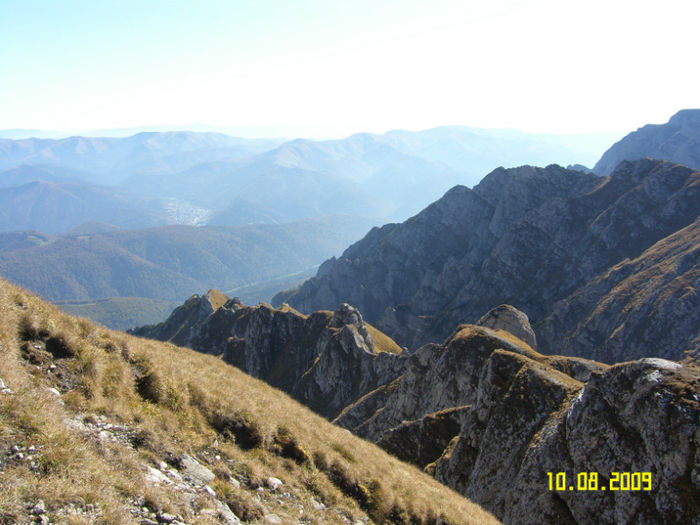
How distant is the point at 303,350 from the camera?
394 feet

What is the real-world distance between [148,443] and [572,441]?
2343cm

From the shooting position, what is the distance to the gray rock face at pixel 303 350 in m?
95.6

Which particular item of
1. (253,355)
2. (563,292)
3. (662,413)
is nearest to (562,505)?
(662,413)

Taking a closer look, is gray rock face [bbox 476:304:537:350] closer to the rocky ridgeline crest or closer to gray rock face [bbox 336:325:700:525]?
the rocky ridgeline crest

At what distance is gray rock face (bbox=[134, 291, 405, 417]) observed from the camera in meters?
95.6

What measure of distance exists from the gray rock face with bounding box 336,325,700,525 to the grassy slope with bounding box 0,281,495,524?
21.1ft

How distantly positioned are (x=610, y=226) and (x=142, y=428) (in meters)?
200

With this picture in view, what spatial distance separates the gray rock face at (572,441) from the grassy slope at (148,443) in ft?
21.1

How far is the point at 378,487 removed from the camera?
64.1ft

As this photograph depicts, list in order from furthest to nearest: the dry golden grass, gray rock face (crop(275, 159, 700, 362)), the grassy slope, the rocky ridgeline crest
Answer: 1. gray rock face (crop(275, 159, 700, 362))
2. the dry golden grass
3. the rocky ridgeline crest
4. the grassy slope

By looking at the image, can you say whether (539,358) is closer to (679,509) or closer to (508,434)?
(508,434)

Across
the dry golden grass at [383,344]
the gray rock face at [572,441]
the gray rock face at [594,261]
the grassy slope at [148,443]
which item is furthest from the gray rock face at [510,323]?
the gray rock face at [594,261]

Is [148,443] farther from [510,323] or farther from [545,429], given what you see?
[510,323]

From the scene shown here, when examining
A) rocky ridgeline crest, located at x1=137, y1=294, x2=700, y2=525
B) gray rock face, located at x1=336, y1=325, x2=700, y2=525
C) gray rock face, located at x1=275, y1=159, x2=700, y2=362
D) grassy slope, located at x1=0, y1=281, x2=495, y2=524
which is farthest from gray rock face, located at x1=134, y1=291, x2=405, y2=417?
gray rock face, located at x1=275, y1=159, x2=700, y2=362
